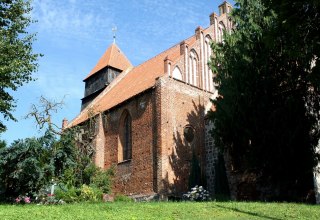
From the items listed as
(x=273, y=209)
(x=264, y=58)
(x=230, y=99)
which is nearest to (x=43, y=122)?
(x=230, y=99)

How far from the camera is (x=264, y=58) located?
1593cm

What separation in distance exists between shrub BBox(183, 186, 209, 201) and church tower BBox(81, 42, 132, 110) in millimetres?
16035

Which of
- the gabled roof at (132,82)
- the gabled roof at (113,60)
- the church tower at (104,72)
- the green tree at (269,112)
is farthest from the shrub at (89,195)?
the gabled roof at (113,60)

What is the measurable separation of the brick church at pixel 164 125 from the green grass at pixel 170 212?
→ 26.1 ft

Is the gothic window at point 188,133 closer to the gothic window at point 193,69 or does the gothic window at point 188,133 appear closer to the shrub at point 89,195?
the gothic window at point 193,69

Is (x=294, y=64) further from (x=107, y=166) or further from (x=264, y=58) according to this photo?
(x=107, y=166)

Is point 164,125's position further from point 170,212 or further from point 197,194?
point 170,212

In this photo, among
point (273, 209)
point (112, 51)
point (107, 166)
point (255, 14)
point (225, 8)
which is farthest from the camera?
point (112, 51)

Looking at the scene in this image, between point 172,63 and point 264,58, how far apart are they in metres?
8.08

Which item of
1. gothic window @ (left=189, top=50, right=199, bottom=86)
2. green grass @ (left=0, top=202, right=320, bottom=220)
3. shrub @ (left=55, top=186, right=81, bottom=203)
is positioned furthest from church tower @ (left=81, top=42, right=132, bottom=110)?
green grass @ (left=0, top=202, right=320, bottom=220)

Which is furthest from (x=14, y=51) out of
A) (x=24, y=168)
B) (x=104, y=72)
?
(x=104, y=72)

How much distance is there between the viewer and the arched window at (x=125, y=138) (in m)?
24.2

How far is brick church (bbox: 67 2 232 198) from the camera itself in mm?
21500

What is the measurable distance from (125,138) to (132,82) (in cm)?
495
